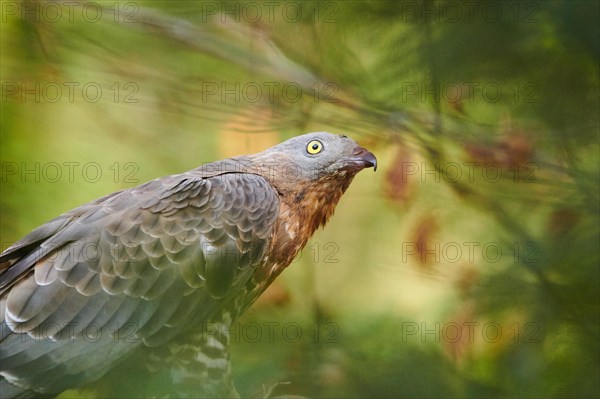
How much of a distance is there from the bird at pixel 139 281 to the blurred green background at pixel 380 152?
23 centimetres

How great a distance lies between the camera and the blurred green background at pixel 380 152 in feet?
4.68

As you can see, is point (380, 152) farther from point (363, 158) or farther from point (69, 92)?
point (69, 92)

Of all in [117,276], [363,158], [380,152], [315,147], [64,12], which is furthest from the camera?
[380,152]

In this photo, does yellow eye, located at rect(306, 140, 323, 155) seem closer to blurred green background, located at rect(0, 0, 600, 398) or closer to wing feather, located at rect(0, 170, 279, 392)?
blurred green background, located at rect(0, 0, 600, 398)

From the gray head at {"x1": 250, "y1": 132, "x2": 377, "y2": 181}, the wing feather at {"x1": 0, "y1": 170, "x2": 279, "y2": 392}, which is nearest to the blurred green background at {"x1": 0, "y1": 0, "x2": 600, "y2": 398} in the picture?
the gray head at {"x1": 250, "y1": 132, "x2": 377, "y2": 181}

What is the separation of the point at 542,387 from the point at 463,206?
Answer: 2138mm

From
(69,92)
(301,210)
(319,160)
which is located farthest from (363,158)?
(69,92)

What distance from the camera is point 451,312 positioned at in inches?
93.0

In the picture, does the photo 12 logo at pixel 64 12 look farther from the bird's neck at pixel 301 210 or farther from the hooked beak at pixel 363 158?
the hooked beak at pixel 363 158

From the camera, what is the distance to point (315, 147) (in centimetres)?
394

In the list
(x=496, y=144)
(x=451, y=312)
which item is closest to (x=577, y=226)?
(x=451, y=312)

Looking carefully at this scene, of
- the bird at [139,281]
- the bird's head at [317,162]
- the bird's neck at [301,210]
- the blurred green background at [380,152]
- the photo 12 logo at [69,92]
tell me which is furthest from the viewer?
the photo 12 logo at [69,92]

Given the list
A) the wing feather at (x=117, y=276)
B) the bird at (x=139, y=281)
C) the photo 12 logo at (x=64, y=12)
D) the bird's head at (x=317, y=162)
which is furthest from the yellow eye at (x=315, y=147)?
the photo 12 logo at (x=64, y=12)

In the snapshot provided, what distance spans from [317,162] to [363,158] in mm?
264
